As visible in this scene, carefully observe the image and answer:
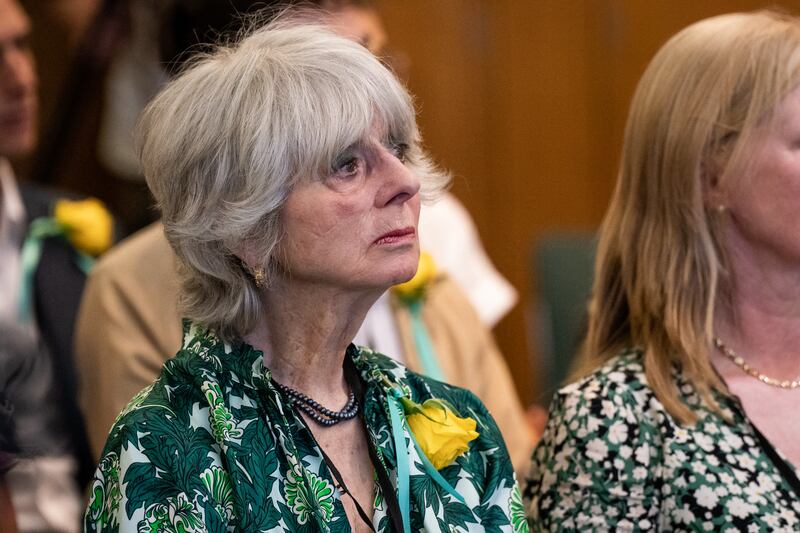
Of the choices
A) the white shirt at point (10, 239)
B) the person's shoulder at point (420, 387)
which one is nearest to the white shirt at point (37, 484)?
the white shirt at point (10, 239)

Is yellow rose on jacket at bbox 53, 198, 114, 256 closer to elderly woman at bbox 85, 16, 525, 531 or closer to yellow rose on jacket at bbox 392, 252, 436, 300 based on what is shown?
yellow rose on jacket at bbox 392, 252, 436, 300

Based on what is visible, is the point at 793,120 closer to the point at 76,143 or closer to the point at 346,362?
the point at 346,362

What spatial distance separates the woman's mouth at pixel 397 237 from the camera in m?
1.76

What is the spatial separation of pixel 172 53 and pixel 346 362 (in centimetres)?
104

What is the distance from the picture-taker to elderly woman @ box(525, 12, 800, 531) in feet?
6.75

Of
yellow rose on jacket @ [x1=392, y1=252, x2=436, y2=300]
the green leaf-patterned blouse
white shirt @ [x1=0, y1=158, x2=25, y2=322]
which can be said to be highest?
the green leaf-patterned blouse

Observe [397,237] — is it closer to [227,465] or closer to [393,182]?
[393,182]

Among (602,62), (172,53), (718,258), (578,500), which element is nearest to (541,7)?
(602,62)

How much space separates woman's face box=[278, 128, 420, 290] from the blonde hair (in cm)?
60

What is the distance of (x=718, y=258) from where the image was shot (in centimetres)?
222

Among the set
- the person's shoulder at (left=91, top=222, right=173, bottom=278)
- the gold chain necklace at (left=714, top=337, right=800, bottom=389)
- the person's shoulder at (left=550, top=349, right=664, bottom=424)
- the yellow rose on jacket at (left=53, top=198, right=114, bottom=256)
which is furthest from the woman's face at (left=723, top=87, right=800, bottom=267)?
the yellow rose on jacket at (left=53, top=198, right=114, bottom=256)

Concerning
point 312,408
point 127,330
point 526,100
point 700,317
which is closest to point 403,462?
point 312,408

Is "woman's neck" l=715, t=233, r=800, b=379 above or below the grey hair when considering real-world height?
below

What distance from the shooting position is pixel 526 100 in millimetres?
4691
